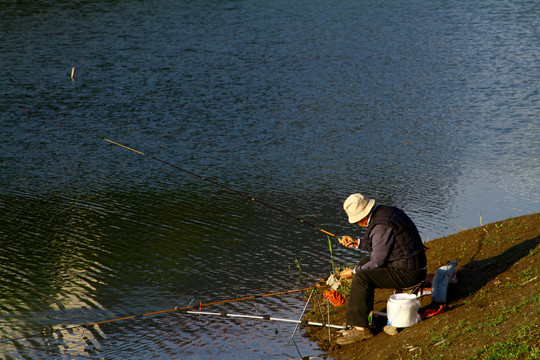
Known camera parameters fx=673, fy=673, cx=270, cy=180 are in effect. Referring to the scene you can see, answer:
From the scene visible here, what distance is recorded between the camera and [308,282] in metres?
7.36

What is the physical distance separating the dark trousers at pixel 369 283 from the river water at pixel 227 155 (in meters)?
0.52

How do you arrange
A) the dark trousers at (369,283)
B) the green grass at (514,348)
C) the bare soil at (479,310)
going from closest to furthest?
the green grass at (514,348) < the bare soil at (479,310) < the dark trousers at (369,283)

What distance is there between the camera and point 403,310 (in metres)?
5.30

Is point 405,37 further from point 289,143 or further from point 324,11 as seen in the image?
point 289,143

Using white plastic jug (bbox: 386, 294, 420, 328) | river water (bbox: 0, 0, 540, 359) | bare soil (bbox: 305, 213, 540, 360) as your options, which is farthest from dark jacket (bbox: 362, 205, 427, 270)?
river water (bbox: 0, 0, 540, 359)

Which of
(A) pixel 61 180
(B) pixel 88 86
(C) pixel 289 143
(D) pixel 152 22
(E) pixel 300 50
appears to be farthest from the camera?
(D) pixel 152 22

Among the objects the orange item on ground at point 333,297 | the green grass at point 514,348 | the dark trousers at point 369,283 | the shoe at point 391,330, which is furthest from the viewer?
the orange item on ground at point 333,297

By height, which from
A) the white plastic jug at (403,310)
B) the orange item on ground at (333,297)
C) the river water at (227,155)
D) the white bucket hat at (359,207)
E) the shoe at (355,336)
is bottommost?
the river water at (227,155)

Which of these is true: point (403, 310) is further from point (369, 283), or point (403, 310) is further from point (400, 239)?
point (400, 239)

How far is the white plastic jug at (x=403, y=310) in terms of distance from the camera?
529 centimetres

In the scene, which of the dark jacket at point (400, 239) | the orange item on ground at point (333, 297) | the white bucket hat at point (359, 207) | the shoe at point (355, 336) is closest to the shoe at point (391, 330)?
the shoe at point (355, 336)

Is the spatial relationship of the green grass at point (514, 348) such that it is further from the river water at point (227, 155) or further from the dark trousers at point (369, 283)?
the river water at point (227, 155)

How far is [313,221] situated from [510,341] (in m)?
4.76

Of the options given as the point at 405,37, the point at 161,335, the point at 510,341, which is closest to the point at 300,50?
the point at 405,37
